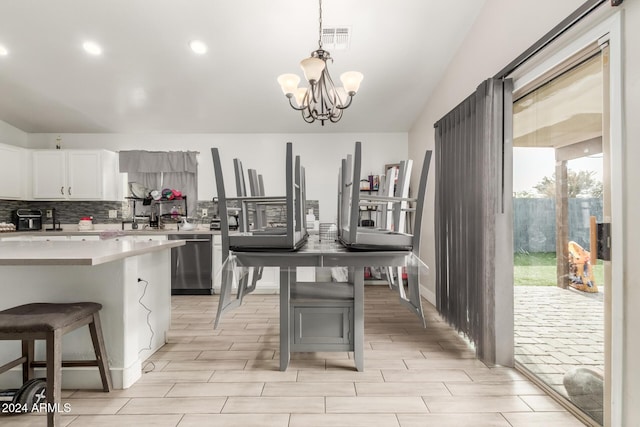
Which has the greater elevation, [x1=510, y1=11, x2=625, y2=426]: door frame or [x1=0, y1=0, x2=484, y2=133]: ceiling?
[x1=0, y1=0, x2=484, y2=133]: ceiling

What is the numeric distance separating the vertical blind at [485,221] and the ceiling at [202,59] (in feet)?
3.52

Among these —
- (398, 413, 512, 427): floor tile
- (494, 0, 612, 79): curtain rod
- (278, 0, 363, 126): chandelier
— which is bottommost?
(398, 413, 512, 427): floor tile

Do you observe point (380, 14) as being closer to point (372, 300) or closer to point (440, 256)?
point (440, 256)

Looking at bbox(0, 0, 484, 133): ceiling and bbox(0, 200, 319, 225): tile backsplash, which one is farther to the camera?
bbox(0, 200, 319, 225): tile backsplash

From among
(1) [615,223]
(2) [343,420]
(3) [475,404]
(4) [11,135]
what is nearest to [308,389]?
(2) [343,420]

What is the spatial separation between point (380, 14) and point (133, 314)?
3127mm

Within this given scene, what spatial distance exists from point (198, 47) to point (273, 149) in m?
2.01

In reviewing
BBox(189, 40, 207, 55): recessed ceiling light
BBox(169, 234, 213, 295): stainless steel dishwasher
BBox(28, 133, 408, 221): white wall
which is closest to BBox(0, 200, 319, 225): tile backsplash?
BBox(28, 133, 408, 221): white wall

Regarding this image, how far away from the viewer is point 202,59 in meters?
3.74

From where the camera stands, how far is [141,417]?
182cm

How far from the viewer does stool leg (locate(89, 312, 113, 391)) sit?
1972mm

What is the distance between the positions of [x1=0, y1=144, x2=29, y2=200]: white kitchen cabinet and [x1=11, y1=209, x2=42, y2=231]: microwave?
0.80 feet

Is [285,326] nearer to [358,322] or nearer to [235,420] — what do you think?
[358,322]

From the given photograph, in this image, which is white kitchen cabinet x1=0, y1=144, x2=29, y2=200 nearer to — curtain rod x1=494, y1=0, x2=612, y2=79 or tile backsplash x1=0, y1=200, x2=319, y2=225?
Answer: tile backsplash x1=0, y1=200, x2=319, y2=225
